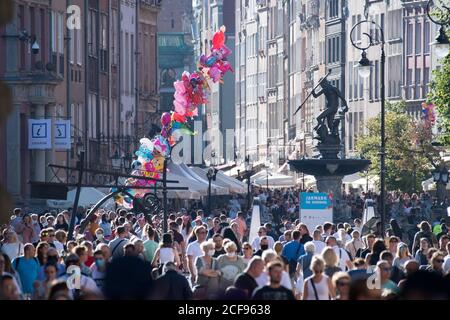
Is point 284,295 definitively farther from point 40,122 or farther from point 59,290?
point 40,122

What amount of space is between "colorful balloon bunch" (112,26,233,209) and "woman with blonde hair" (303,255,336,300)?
90.5 ft

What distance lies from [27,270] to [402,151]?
6472 cm

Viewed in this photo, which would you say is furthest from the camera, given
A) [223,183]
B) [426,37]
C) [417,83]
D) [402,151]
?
[417,83]

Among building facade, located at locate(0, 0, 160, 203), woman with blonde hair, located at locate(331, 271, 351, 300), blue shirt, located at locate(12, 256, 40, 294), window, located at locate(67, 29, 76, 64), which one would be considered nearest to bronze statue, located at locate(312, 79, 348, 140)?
building facade, located at locate(0, 0, 160, 203)

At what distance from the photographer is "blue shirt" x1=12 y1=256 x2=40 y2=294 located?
24469 mm

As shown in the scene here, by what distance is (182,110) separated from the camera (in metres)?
50.8

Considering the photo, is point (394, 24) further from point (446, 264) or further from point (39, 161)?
point (446, 264)

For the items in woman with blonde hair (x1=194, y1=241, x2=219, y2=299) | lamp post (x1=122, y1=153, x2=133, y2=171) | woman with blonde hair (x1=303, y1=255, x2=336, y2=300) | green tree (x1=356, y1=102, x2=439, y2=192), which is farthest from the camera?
green tree (x1=356, y1=102, x2=439, y2=192)

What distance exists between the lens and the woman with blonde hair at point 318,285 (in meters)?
21.1

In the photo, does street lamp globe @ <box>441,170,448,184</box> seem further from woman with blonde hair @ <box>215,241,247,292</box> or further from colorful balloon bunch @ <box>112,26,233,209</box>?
woman with blonde hair @ <box>215,241,247,292</box>

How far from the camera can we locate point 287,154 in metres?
141

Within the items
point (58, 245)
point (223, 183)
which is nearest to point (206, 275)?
point (58, 245)

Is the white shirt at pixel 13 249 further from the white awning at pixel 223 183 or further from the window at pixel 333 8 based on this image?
the window at pixel 333 8
